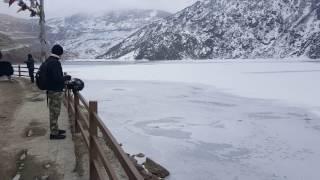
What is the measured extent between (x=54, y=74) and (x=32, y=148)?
153 cm

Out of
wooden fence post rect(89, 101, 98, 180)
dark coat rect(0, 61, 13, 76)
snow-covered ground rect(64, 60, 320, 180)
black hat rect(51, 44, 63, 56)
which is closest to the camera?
wooden fence post rect(89, 101, 98, 180)

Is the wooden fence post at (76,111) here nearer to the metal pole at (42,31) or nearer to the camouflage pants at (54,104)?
the camouflage pants at (54,104)

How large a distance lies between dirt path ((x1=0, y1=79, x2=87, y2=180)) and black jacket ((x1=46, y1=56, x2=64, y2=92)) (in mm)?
1202

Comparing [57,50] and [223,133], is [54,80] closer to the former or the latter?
[57,50]

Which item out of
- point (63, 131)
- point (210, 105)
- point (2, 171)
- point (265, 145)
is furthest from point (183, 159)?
point (210, 105)

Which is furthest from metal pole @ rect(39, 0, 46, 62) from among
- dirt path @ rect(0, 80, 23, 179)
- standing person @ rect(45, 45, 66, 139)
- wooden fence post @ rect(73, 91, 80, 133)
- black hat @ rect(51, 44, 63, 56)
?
black hat @ rect(51, 44, 63, 56)

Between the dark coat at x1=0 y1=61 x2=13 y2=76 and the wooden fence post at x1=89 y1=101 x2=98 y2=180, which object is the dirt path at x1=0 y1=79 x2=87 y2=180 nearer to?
the wooden fence post at x1=89 y1=101 x2=98 y2=180

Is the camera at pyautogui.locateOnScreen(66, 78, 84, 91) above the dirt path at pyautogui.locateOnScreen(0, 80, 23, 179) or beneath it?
above

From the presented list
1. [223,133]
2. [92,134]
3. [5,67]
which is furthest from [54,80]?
[5,67]

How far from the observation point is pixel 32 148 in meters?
9.10

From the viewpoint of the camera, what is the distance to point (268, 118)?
2092 cm

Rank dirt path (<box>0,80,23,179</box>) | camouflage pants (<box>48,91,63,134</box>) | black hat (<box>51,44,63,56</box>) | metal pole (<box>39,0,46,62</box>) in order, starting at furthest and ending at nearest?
metal pole (<box>39,0,46,62</box>) → camouflage pants (<box>48,91,63,134</box>) → black hat (<box>51,44,63,56</box>) → dirt path (<box>0,80,23,179</box>)

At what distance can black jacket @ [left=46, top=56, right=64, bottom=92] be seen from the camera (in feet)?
28.5

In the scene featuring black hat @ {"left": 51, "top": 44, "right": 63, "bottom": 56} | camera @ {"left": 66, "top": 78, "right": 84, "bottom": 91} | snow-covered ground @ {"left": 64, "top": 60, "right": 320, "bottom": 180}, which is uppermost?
black hat @ {"left": 51, "top": 44, "right": 63, "bottom": 56}
